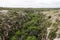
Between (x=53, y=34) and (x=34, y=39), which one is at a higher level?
(x=53, y=34)

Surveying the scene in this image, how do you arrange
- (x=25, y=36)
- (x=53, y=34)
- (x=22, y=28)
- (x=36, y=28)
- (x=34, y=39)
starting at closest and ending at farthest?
(x=53, y=34) < (x=34, y=39) < (x=25, y=36) < (x=36, y=28) < (x=22, y=28)

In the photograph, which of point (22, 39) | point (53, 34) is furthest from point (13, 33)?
point (53, 34)

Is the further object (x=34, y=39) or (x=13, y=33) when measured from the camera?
(x=13, y=33)

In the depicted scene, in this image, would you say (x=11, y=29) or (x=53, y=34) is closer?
(x=53, y=34)

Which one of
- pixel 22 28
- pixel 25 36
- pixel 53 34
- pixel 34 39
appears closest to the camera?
pixel 53 34

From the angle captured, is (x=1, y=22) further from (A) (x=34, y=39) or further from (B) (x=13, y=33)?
(A) (x=34, y=39)

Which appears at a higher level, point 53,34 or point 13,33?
point 53,34

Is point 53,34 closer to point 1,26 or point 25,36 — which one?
point 25,36

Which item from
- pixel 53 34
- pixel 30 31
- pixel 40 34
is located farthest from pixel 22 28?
pixel 53 34

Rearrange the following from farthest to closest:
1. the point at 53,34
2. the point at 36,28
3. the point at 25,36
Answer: the point at 36,28
the point at 25,36
the point at 53,34
